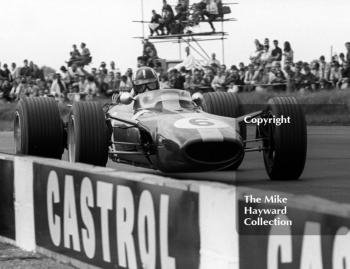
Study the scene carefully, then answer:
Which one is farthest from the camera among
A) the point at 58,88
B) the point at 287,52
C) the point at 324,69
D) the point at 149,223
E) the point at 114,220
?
the point at 58,88

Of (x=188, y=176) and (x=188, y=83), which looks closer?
(x=188, y=176)

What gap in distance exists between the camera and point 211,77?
24.4 meters

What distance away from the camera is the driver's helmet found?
39.5 ft

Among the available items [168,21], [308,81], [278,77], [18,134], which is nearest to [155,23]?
[168,21]

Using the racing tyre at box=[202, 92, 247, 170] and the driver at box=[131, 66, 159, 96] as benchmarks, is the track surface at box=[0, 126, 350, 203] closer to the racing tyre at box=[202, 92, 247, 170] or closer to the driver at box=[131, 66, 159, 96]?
the racing tyre at box=[202, 92, 247, 170]

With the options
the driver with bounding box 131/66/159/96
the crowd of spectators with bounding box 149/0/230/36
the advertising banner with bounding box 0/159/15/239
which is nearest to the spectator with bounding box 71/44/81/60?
the crowd of spectators with bounding box 149/0/230/36

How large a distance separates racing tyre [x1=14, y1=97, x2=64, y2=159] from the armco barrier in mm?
4134

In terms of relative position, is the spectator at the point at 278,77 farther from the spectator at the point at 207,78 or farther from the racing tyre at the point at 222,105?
the racing tyre at the point at 222,105

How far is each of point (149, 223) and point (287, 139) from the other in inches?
208

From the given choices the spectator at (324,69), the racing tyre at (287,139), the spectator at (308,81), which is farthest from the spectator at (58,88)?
the racing tyre at (287,139)

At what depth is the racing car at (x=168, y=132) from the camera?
32.9 feet

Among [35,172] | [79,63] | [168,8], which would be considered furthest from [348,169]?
[168,8]

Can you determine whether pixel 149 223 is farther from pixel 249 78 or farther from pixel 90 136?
pixel 249 78

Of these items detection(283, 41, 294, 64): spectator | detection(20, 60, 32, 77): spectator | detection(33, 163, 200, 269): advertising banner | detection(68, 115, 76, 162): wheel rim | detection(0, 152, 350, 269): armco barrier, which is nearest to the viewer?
detection(0, 152, 350, 269): armco barrier
